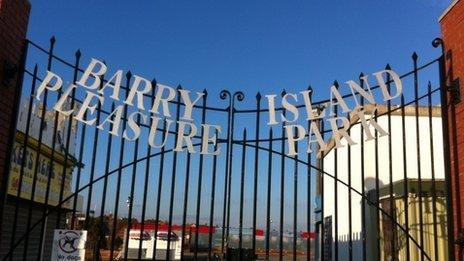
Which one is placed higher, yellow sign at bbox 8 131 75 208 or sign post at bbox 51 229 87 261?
yellow sign at bbox 8 131 75 208

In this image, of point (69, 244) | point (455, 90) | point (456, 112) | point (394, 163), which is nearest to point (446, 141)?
point (456, 112)

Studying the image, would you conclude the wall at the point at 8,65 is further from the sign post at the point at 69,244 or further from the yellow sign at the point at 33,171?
the yellow sign at the point at 33,171

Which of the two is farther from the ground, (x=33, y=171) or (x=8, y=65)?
(x=8, y=65)

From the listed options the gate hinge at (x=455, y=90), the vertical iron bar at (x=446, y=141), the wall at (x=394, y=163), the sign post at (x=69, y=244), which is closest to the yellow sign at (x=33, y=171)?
the sign post at (x=69, y=244)

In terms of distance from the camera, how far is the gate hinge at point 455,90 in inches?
223

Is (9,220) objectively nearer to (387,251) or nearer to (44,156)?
(44,156)

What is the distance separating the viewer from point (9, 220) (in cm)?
962

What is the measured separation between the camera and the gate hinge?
567cm

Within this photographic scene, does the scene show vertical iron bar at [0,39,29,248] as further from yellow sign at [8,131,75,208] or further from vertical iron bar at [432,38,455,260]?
vertical iron bar at [432,38,455,260]

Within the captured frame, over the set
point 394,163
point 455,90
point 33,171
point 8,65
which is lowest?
point 33,171

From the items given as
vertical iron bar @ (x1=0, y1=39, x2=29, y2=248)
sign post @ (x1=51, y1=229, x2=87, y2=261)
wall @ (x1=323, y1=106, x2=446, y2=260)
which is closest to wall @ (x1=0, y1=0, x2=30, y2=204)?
vertical iron bar @ (x1=0, y1=39, x2=29, y2=248)

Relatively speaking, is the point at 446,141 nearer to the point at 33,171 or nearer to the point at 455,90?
the point at 455,90

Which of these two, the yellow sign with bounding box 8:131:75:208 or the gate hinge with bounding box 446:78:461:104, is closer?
the gate hinge with bounding box 446:78:461:104

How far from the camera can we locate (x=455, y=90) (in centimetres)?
570
